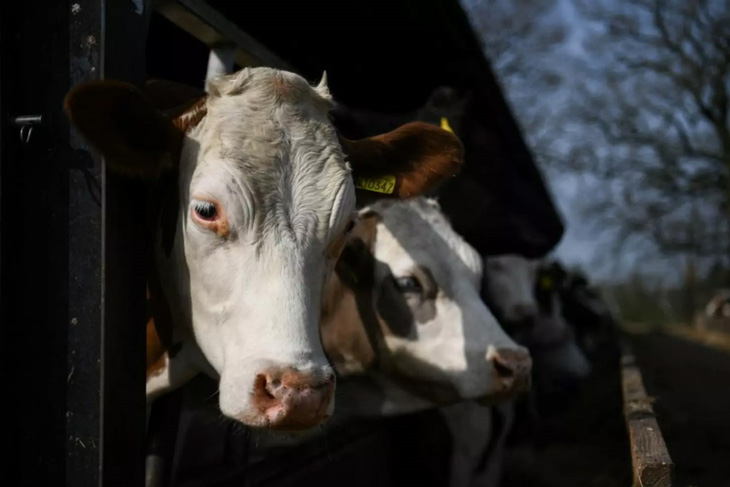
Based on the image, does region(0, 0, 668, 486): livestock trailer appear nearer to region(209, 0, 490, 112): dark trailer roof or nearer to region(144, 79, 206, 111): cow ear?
region(144, 79, 206, 111): cow ear

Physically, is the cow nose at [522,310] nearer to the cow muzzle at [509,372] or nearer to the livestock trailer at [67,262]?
the cow muzzle at [509,372]

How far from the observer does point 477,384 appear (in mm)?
3354

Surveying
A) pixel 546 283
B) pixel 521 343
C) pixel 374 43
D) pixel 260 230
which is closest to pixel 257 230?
pixel 260 230

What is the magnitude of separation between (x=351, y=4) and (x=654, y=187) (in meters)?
17.8

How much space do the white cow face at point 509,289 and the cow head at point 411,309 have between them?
191cm

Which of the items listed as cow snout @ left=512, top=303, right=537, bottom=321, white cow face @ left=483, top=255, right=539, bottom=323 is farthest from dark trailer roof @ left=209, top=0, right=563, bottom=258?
cow snout @ left=512, top=303, right=537, bottom=321

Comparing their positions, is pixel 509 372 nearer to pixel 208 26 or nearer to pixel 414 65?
pixel 208 26

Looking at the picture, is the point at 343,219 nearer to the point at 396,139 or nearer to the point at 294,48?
the point at 396,139

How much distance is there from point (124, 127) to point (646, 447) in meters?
1.70

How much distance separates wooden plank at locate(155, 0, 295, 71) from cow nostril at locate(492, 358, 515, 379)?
1537 millimetres

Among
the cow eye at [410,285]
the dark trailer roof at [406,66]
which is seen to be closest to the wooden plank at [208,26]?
the dark trailer roof at [406,66]

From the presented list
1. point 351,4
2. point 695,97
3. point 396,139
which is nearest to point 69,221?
point 396,139

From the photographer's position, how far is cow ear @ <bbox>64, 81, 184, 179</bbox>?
1.85 metres

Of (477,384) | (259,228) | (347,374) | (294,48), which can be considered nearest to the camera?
(259,228)
